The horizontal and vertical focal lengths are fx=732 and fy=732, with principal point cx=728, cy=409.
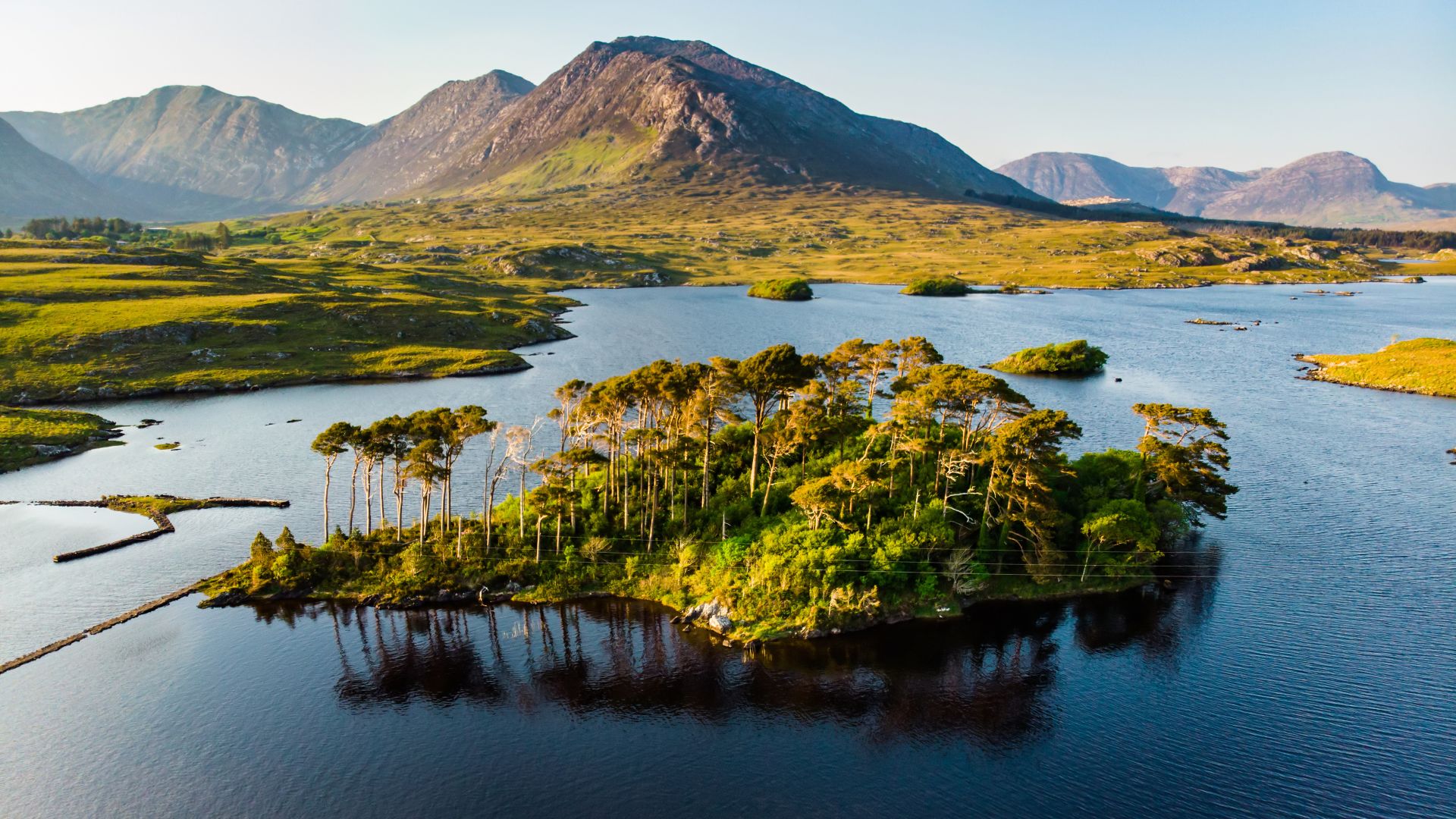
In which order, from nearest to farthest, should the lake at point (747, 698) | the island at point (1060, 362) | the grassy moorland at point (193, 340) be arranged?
the lake at point (747, 698)
the grassy moorland at point (193, 340)
the island at point (1060, 362)

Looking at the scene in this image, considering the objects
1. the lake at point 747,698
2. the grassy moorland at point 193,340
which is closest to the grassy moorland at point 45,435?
the grassy moorland at point 193,340

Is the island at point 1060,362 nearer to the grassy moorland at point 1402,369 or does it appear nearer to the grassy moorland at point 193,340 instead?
the grassy moorland at point 1402,369

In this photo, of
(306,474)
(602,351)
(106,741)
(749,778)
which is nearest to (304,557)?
(106,741)

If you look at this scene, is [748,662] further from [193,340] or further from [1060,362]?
[193,340]

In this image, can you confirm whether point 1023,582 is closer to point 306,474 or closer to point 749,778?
point 749,778

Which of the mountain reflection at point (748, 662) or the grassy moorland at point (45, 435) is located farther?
the grassy moorland at point (45, 435)

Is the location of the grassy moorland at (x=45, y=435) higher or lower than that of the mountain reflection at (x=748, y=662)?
higher

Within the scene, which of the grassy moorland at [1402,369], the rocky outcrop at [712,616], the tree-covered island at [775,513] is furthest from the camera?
the grassy moorland at [1402,369]
